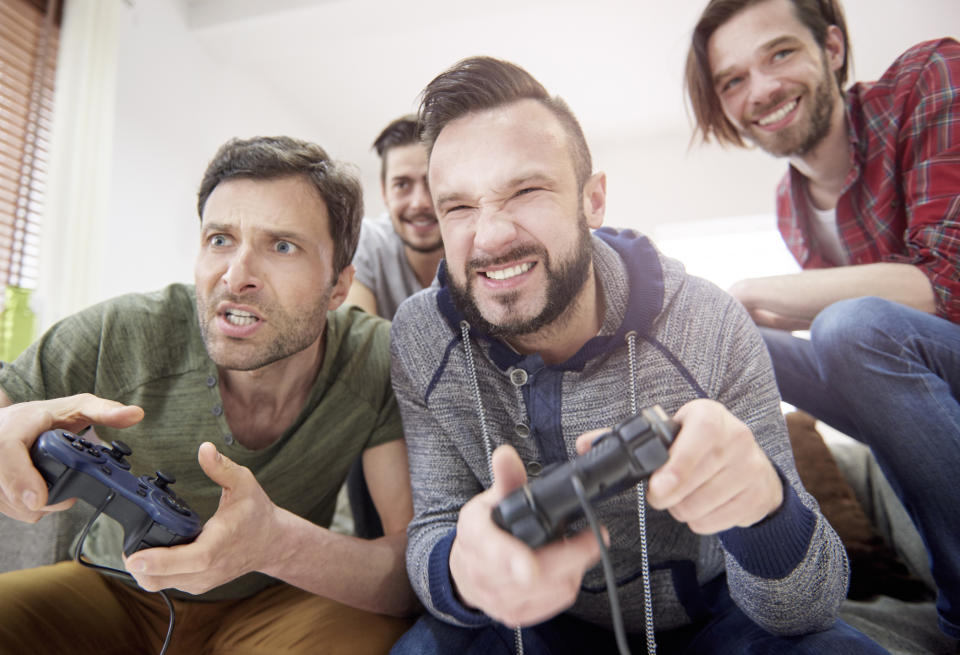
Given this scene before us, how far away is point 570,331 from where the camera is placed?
3.15 ft

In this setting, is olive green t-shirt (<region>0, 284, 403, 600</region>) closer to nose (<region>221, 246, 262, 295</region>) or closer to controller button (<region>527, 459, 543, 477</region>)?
nose (<region>221, 246, 262, 295</region>)

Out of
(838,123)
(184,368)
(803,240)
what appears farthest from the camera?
(803,240)

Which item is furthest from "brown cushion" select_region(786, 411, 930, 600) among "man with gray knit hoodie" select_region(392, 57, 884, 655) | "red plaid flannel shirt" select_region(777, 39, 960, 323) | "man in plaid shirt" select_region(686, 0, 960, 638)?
"man with gray knit hoodie" select_region(392, 57, 884, 655)

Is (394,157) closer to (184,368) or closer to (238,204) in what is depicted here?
(238,204)

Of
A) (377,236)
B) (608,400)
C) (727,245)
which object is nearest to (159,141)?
(377,236)

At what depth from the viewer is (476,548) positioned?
0.50 metres

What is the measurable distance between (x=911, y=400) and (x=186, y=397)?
4.05ft

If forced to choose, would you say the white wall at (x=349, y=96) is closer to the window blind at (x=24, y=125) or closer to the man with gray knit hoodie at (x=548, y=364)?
the window blind at (x=24, y=125)

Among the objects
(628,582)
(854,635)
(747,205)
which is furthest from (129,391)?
(747,205)

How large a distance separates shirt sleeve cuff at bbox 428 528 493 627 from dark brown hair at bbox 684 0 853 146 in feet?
4.60

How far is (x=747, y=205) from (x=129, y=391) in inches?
157

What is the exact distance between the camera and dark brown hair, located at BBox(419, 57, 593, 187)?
0.96 meters

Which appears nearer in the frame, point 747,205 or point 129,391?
point 129,391

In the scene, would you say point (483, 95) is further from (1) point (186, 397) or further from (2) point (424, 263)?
(2) point (424, 263)
